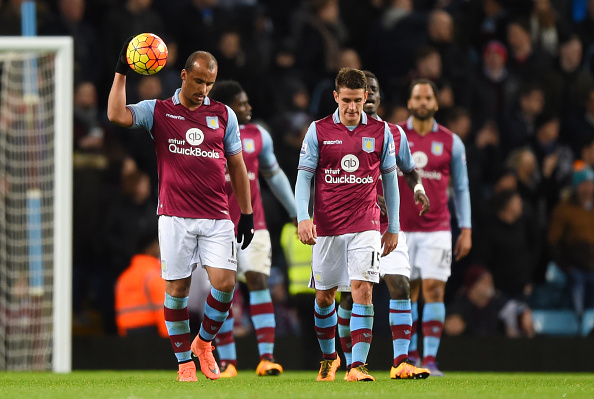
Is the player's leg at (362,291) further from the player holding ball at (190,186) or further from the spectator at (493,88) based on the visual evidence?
the spectator at (493,88)

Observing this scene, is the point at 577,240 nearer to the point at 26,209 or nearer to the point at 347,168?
the point at 347,168

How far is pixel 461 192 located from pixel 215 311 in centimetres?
251

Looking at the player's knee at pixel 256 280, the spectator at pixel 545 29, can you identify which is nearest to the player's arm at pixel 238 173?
the player's knee at pixel 256 280

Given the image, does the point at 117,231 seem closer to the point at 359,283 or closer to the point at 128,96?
the point at 128,96

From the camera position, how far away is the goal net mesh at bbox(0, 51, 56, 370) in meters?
10.6

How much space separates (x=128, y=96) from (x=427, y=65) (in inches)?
131

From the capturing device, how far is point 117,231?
10969 mm

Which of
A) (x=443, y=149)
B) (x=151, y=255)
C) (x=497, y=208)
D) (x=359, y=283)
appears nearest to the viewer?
(x=359, y=283)

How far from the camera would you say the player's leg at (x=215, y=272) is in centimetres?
725

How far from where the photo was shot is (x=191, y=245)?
723cm

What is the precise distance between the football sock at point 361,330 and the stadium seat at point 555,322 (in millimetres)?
5132

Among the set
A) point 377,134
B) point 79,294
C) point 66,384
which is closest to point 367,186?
point 377,134

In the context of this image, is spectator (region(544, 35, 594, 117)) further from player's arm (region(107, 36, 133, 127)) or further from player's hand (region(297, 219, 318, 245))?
player's arm (region(107, 36, 133, 127))

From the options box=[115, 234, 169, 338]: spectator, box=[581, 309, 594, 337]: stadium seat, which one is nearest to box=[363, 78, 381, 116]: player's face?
box=[115, 234, 169, 338]: spectator
